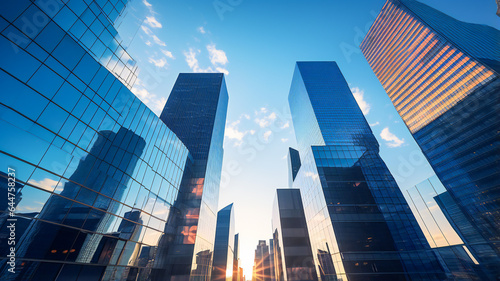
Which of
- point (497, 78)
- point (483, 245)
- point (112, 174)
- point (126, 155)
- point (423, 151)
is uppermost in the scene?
point (497, 78)

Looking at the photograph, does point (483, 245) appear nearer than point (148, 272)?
No

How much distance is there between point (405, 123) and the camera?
286 ft

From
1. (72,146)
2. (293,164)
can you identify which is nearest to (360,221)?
(72,146)

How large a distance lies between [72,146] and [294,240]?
4617cm

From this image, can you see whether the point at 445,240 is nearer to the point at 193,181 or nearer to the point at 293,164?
the point at 193,181

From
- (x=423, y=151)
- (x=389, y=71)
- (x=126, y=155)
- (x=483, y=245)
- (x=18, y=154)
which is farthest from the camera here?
(x=389, y=71)

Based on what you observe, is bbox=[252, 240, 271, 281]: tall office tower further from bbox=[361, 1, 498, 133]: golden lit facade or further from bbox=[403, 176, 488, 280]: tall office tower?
bbox=[361, 1, 498, 133]: golden lit facade

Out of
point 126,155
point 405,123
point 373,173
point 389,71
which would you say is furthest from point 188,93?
point 389,71

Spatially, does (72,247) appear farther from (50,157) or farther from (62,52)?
(62,52)

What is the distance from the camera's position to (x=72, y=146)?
47.3 ft

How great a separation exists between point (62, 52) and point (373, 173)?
4715cm

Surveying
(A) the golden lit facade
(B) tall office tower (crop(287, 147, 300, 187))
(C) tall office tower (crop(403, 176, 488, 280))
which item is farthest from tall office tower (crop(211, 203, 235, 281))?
(A) the golden lit facade

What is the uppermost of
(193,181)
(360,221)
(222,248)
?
(193,181)

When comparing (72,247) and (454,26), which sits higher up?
(454,26)
